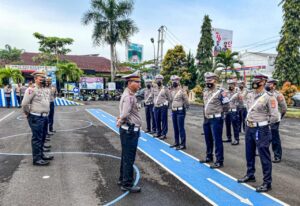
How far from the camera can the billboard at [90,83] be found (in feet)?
119

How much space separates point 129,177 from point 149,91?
654 centimetres

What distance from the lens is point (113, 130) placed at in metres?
12.1

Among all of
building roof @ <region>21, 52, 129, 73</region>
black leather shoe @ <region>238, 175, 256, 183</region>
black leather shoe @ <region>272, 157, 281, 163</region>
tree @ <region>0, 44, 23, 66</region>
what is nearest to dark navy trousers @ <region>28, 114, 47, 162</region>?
black leather shoe @ <region>238, 175, 256, 183</region>

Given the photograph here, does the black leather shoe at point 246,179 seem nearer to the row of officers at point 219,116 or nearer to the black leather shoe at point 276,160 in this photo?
the row of officers at point 219,116

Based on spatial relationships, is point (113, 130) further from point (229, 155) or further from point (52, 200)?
point (52, 200)

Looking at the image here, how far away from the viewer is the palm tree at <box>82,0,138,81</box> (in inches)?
1406

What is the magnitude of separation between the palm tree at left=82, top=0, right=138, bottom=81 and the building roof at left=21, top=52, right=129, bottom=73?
775 centimetres

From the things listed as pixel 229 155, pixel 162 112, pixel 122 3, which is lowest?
pixel 229 155

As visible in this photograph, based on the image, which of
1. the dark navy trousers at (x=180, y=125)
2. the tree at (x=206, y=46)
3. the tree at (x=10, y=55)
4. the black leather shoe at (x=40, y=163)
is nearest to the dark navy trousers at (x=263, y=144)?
the dark navy trousers at (x=180, y=125)

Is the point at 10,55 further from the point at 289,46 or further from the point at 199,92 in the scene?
the point at 289,46

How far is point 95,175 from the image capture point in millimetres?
6180

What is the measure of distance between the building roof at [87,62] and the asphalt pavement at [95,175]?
1333 inches

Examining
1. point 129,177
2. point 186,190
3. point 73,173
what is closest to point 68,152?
point 73,173

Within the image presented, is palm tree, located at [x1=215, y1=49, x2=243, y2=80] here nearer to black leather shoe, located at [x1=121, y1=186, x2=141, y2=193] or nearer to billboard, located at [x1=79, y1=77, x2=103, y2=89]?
billboard, located at [x1=79, y1=77, x2=103, y2=89]
